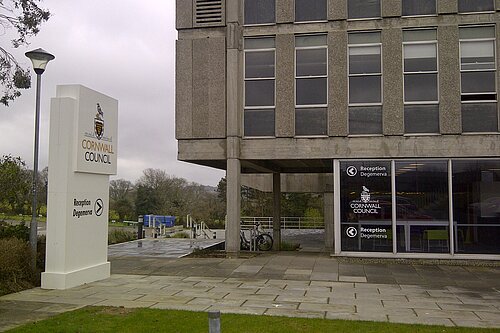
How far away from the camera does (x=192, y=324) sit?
791 centimetres

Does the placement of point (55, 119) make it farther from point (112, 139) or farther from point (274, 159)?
point (274, 159)

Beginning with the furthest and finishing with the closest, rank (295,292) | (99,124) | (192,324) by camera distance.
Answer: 1. (99,124)
2. (295,292)
3. (192,324)

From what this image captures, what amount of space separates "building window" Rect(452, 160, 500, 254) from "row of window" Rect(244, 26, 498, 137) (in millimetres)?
1297

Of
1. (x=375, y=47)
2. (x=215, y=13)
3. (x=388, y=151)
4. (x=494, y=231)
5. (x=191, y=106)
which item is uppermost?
(x=215, y=13)

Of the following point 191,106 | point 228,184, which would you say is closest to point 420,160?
point 228,184

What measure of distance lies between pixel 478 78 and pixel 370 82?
11.2 ft

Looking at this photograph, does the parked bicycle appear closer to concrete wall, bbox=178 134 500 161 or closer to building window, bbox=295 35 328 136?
concrete wall, bbox=178 134 500 161

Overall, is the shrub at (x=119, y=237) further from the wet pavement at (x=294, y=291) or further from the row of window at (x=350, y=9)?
the row of window at (x=350, y=9)

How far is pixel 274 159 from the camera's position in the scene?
1753 cm

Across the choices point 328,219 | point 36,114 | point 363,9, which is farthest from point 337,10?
point 36,114

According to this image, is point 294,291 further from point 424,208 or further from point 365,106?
point 365,106

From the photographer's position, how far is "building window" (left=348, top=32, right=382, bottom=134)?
55.5 feet

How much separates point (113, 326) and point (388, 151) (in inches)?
447

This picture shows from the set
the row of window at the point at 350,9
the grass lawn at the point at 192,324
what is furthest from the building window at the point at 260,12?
the grass lawn at the point at 192,324
